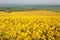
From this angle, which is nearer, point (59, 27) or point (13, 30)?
point (13, 30)

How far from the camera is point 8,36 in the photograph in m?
6.48

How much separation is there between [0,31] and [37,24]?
1.47 metres

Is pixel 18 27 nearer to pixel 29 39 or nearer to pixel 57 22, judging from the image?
pixel 29 39

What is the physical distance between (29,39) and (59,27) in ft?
4.95

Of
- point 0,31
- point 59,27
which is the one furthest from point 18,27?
point 59,27

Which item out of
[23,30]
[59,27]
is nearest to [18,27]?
Answer: [23,30]

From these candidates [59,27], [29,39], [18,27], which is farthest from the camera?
[59,27]

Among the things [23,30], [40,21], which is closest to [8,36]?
[23,30]

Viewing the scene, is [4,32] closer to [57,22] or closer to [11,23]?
[11,23]

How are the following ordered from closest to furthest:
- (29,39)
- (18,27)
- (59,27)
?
(29,39) < (18,27) < (59,27)

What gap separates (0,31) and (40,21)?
177 cm

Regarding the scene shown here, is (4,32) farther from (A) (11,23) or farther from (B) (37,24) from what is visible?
(B) (37,24)

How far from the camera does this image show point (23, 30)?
6863 millimetres

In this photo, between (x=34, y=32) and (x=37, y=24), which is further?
(x=37, y=24)
